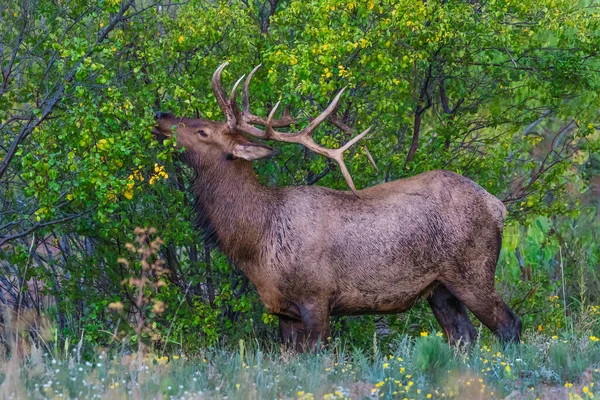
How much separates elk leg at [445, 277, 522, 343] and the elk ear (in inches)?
72.1

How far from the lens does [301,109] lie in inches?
357

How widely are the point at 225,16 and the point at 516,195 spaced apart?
3.62 meters

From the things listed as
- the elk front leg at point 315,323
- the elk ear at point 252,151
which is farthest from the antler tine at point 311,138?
the elk front leg at point 315,323

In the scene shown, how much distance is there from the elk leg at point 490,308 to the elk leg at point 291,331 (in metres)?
1.27

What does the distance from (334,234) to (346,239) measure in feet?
0.35

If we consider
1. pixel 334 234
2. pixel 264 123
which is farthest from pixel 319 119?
pixel 334 234

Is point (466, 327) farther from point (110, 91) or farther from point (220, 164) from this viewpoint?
point (110, 91)

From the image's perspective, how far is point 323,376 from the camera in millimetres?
5914

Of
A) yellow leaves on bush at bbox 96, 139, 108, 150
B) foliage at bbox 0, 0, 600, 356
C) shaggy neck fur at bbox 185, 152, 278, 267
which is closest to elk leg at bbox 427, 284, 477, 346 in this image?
foliage at bbox 0, 0, 600, 356

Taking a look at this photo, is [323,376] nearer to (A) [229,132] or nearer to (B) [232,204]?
(B) [232,204]

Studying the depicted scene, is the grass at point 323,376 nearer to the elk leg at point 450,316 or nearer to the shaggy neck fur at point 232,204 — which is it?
the shaggy neck fur at point 232,204

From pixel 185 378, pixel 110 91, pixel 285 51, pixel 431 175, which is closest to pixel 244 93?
pixel 285 51

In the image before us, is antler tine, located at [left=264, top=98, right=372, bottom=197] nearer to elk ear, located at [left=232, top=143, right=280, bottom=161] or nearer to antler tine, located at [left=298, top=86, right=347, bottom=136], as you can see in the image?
antler tine, located at [left=298, top=86, right=347, bottom=136]

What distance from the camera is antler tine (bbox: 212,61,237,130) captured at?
830 centimetres
